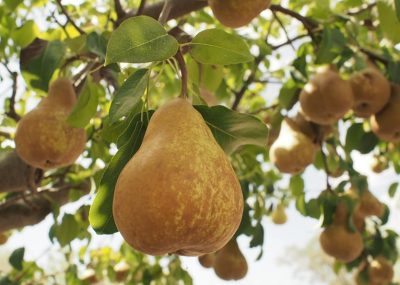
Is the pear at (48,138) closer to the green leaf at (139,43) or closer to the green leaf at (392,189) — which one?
the green leaf at (139,43)

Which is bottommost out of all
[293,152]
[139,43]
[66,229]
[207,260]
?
[207,260]

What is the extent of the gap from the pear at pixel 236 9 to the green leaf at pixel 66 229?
1017mm

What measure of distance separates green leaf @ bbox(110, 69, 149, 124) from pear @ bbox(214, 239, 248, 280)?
1485 millimetres

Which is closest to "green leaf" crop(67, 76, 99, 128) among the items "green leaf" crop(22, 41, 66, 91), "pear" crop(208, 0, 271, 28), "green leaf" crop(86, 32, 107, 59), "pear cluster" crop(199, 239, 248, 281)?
"green leaf" crop(86, 32, 107, 59)

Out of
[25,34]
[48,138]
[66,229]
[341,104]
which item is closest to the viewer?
[48,138]

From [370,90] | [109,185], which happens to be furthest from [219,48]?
[370,90]

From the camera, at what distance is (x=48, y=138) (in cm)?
116

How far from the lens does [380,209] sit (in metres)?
2.29

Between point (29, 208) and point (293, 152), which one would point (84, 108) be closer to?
point (29, 208)

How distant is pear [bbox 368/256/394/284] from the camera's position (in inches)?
106

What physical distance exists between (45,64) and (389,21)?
2.84 ft

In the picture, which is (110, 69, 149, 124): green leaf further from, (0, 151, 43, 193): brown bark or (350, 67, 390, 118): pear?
(350, 67, 390, 118): pear

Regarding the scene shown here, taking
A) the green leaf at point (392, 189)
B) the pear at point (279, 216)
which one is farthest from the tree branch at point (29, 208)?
the pear at point (279, 216)

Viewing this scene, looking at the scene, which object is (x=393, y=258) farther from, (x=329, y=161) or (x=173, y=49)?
(x=173, y=49)
